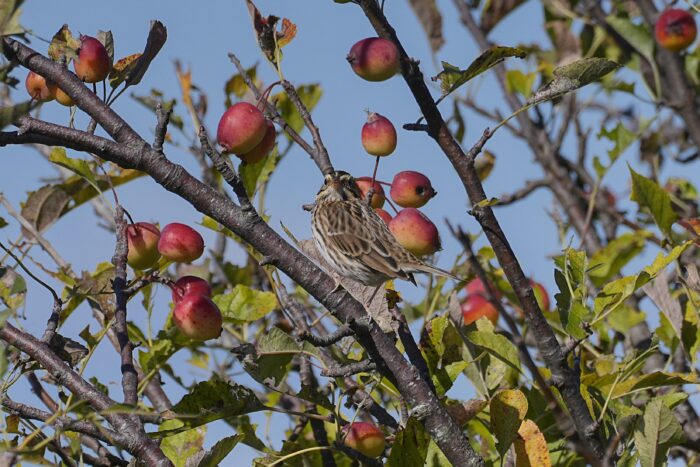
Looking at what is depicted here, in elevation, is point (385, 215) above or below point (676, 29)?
below

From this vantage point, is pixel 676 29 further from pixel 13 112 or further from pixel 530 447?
pixel 13 112

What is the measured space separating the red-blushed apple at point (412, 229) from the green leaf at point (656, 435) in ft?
3.49

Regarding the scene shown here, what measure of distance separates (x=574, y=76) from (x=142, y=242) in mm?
1635

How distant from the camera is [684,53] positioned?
242 inches

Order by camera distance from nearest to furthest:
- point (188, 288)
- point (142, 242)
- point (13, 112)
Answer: point (13, 112) → point (188, 288) → point (142, 242)

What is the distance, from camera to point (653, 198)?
4.12 m

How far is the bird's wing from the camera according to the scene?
211 inches

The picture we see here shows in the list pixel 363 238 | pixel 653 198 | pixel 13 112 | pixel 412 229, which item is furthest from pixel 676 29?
pixel 13 112

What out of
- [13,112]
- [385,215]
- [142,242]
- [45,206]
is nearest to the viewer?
[13,112]

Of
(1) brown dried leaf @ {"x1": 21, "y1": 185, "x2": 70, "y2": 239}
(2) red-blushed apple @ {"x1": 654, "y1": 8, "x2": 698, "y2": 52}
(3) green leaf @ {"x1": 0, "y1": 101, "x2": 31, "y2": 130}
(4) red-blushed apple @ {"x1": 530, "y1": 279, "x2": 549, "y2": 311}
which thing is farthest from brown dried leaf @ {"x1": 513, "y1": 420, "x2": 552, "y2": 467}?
(2) red-blushed apple @ {"x1": 654, "y1": 8, "x2": 698, "y2": 52}

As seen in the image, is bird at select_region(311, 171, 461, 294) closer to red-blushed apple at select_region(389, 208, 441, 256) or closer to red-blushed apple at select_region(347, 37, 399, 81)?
red-blushed apple at select_region(389, 208, 441, 256)

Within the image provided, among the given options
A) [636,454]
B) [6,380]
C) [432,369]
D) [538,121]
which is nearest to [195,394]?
[6,380]

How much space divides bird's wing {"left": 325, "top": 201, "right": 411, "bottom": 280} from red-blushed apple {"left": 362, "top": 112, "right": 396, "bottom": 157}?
1161mm

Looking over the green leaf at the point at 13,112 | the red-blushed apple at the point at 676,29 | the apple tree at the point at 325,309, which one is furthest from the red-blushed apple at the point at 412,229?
the red-blushed apple at the point at 676,29
